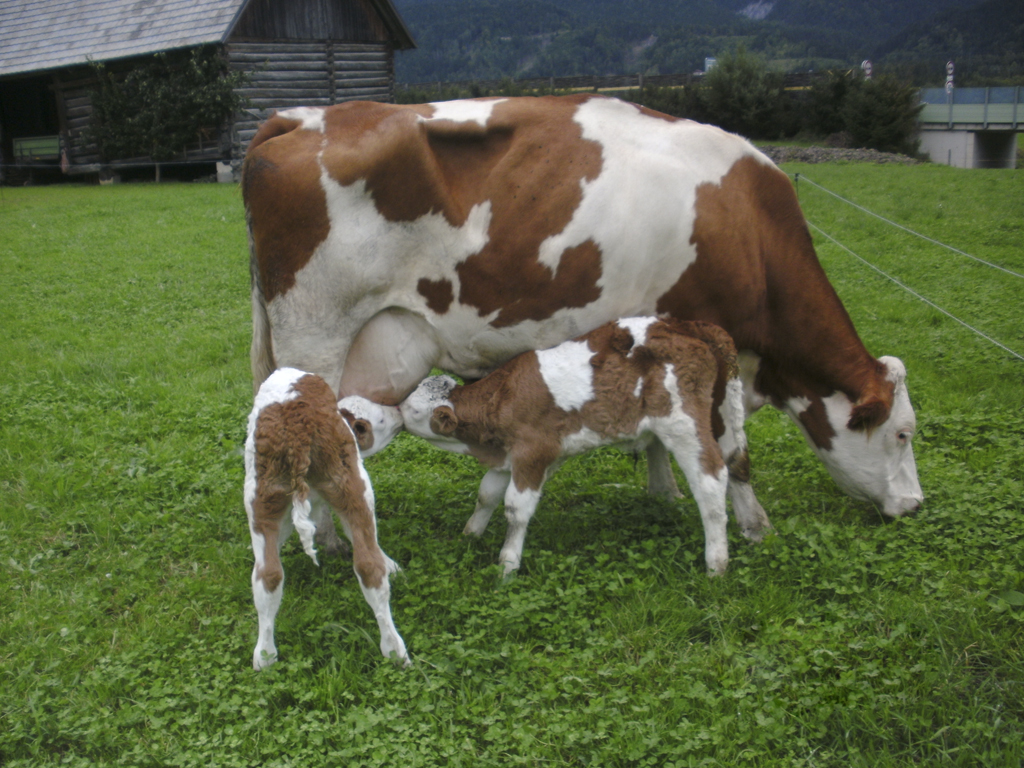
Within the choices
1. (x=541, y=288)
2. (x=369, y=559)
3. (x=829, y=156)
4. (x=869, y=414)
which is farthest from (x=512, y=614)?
(x=829, y=156)

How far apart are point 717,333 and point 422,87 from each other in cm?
4294

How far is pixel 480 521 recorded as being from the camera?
5.00 metres

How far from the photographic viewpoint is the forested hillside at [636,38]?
95.5 m

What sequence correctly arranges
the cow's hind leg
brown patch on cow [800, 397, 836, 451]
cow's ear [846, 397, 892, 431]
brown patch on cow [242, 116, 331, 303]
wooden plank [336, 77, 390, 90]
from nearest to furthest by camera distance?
the cow's hind leg
brown patch on cow [242, 116, 331, 303]
cow's ear [846, 397, 892, 431]
brown patch on cow [800, 397, 836, 451]
wooden plank [336, 77, 390, 90]

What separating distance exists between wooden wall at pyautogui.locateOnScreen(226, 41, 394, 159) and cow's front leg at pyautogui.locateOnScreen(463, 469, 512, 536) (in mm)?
20320

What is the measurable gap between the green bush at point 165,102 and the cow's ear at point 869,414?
21162mm

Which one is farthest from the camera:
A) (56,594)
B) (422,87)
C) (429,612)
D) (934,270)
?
(422,87)

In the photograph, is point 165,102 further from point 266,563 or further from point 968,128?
point 968,128

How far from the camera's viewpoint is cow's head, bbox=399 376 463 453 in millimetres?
4664

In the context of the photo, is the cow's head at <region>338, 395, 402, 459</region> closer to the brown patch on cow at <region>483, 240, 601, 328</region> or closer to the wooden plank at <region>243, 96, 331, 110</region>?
the brown patch on cow at <region>483, 240, 601, 328</region>

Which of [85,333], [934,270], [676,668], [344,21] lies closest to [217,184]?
[344,21]

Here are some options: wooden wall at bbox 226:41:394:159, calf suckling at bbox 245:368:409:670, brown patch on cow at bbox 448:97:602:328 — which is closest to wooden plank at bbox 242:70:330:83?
wooden wall at bbox 226:41:394:159

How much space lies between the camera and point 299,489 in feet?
12.1

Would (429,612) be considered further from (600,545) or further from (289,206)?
(289,206)
